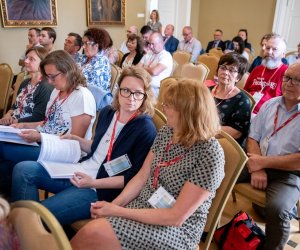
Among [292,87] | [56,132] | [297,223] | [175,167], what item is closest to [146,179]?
[175,167]

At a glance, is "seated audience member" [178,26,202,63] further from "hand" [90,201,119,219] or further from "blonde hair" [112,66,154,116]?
"hand" [90,201,119,219]

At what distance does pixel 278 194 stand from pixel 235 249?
453 millimetres

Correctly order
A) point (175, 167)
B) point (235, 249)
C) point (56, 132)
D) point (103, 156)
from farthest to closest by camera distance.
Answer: point (56, 132)
point (235, 249)
point (103, 156)
point (175, 167)

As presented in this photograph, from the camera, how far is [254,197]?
1.85 metres

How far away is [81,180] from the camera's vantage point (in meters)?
1.55

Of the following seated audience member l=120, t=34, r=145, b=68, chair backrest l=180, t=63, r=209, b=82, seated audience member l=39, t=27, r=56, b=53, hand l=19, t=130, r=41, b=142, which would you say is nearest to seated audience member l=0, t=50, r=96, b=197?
hand l=19, t=130, r=41, b=142

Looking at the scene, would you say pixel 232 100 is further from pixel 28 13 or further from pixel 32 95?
pixel 28 13

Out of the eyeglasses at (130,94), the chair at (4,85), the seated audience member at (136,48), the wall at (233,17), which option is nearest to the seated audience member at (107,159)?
the eyeglasses at (130,94)

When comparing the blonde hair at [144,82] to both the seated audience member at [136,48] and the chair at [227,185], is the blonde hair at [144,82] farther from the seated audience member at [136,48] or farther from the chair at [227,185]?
the seated audience member at [136,48]

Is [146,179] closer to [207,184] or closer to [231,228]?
[207,184]

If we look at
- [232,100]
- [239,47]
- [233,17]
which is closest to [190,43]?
[239,47]

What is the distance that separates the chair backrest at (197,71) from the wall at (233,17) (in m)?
4.99

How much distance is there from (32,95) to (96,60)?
1.05m

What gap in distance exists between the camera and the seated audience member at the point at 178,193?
120 centimetres
